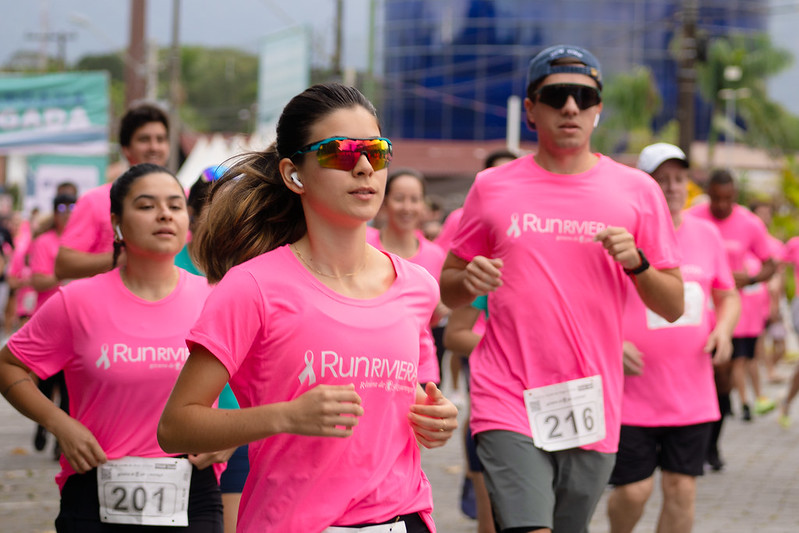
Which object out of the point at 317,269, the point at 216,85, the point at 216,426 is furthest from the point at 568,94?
the point at 216,85

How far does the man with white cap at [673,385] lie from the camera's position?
5824mm

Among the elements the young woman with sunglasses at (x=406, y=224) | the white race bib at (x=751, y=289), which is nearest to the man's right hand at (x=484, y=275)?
the young woman with sunglasses at (x=406, y=224)

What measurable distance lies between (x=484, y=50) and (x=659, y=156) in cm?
6185

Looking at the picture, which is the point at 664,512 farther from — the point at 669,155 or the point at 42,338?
the point at 42,338

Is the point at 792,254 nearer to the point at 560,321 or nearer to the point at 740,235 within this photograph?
the point at 740,235

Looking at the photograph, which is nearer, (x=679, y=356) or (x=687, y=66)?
(x=679, y=356)

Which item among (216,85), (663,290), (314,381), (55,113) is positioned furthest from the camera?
(216,85)

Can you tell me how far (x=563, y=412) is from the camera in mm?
4547

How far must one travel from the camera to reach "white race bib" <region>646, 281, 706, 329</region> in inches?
241

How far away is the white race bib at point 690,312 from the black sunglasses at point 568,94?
160 centimetres

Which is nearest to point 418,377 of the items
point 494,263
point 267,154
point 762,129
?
point 267,154

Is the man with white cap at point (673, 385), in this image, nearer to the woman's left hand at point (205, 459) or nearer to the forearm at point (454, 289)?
the forearm at point (454, 289)

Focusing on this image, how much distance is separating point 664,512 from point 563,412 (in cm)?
156

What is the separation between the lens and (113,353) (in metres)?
4.27
